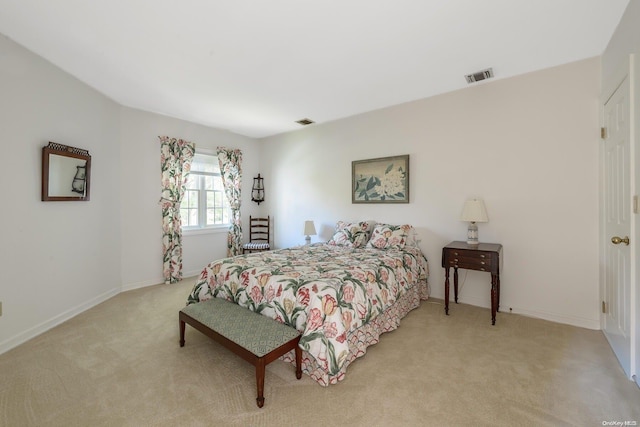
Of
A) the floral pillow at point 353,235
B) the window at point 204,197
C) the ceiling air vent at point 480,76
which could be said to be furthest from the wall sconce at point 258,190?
the ceiling air vent at point 480,76

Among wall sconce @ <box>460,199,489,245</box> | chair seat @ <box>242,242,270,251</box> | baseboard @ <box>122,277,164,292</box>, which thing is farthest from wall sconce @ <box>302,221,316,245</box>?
baseboard @ <box>122,277,164,292</box>

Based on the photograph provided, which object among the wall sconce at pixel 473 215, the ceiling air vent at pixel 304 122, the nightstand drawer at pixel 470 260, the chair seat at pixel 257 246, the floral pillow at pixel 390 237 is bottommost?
the chair seat at pixel 257 246

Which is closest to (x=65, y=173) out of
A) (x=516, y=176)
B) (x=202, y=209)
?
(x=202, y=209)

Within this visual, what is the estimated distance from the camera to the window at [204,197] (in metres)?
4.73

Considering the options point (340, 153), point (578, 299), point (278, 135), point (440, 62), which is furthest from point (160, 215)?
point (578, 299)

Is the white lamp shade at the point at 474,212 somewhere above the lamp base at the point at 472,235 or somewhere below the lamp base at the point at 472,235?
above

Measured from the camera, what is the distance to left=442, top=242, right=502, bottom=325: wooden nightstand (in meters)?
2.74

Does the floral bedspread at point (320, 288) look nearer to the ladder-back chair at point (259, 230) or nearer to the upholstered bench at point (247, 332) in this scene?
the upholstered bench at point (247, 332)

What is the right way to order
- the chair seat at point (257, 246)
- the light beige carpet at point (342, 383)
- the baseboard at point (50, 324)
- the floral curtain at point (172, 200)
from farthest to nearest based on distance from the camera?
1. the chair seat at point (257, 246)
2. the floral curtain at point (172, 200)
3. the baseboard at point (50, 324)
4. the light beige carpet at point (342, 383)

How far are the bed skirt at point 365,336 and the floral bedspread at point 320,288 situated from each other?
3.0 inches

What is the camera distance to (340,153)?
4.46 m

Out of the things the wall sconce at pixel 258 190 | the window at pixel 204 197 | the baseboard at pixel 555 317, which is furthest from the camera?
the wall sconce at pixel 258 190

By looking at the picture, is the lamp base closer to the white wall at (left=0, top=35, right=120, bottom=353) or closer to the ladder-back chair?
the ladder-back chair

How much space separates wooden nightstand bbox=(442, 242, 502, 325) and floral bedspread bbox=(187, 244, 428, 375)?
1.39 feet
